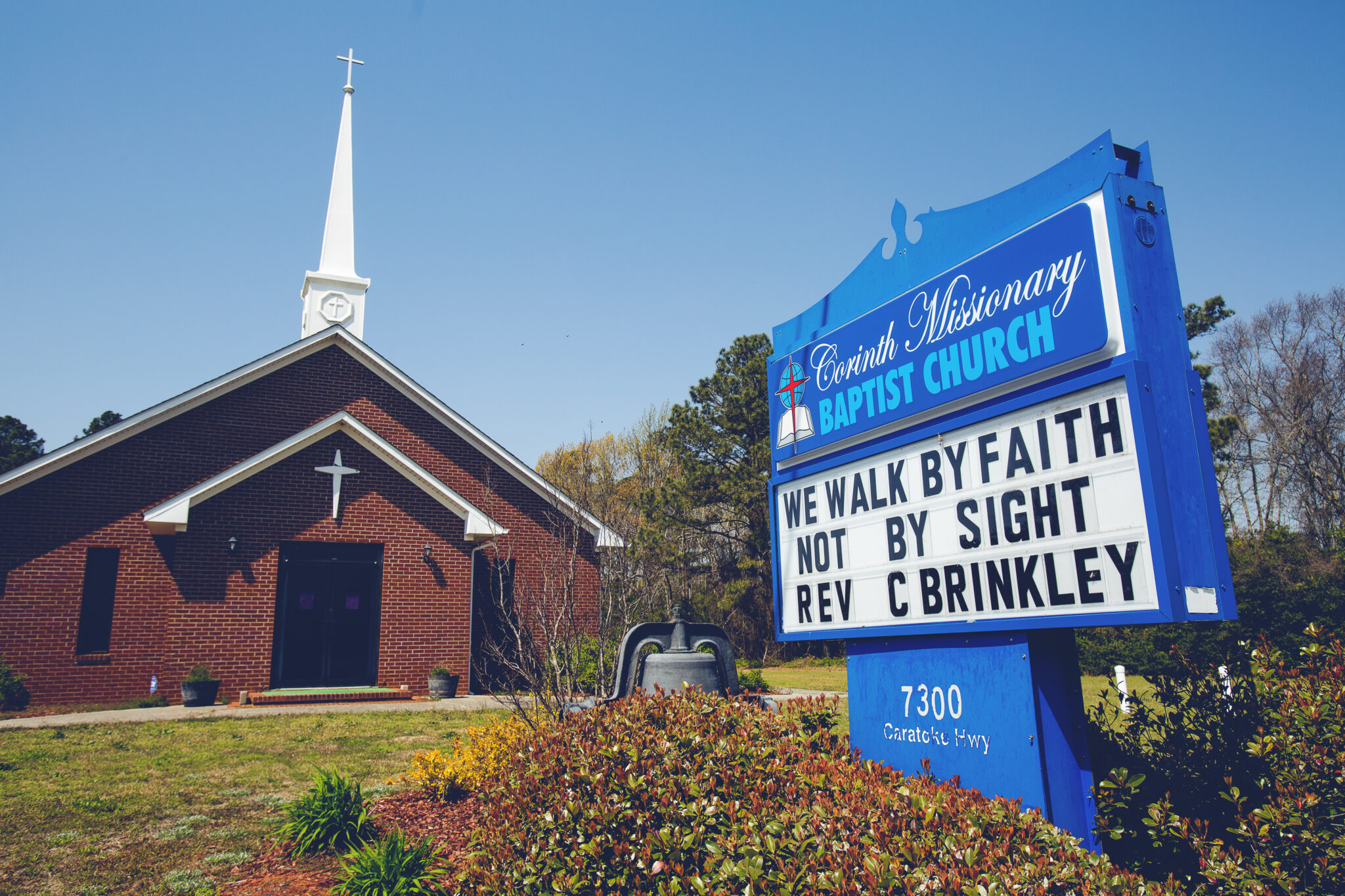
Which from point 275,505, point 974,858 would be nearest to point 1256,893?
point 974,858

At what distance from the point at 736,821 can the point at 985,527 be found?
1944 mm

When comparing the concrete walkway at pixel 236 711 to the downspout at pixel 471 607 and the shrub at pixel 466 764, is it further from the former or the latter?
the shrub at pixel 466 764

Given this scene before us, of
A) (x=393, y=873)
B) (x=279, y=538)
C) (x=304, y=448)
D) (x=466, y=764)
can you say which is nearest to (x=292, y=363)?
(x=304, y=448)

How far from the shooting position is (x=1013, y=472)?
4.04 metres

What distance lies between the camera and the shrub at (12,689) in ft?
43.7

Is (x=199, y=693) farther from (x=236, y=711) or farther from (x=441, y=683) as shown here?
(x=441, y=683)

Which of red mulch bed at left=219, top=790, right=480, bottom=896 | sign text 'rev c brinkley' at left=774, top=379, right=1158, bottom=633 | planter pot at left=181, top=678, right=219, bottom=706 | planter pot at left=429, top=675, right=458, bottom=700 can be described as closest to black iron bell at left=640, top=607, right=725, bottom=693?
sign text 'rev c brinkley' at left=774, top=379, right=1158, bottom=633

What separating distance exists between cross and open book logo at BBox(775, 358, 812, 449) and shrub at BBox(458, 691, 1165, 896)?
1.89m

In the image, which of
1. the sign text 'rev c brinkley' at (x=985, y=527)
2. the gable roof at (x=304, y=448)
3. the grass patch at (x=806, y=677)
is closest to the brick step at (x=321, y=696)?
the gable roof at (x=304, y=448)

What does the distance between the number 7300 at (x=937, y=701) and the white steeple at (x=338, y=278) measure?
1923 cm

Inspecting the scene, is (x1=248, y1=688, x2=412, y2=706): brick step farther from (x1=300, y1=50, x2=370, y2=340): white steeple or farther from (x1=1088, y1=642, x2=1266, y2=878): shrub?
(x1=1088, y1=642, x2=1266, y2=878): shrub

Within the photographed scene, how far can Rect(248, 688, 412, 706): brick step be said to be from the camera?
46.1 ft

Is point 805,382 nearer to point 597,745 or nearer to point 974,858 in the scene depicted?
point 597,745

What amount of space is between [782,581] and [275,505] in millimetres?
12654
